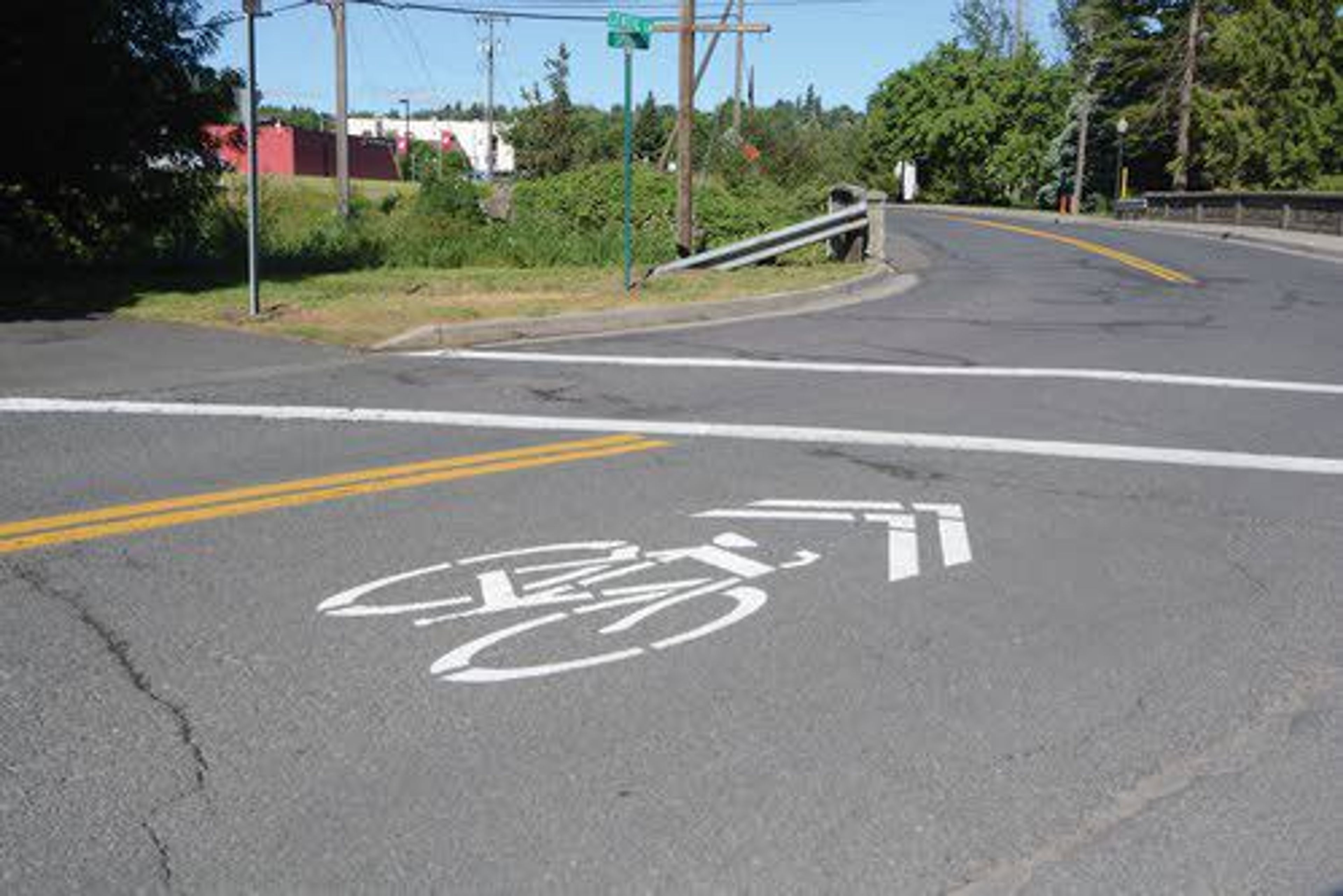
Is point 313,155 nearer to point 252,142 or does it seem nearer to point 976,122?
point 976,122

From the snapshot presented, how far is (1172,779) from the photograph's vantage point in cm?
353

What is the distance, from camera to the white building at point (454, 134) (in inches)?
5261

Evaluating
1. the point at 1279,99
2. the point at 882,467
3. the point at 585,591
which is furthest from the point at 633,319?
the point at 1279,99

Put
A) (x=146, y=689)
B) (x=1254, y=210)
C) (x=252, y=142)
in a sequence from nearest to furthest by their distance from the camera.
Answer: (x=146, y=689), (x=252, y=142), (x=1254, y=210)

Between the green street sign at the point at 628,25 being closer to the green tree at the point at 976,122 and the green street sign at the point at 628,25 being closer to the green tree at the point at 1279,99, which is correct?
the green tree at the point at 1279,99

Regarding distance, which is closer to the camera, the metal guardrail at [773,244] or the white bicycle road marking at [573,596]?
the white bicycle road marking at [573,596]

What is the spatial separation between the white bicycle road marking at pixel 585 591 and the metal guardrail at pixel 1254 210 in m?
30.6

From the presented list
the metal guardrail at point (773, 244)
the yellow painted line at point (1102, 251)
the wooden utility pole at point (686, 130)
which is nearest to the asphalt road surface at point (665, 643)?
the metal guardrail at point (773, 244)

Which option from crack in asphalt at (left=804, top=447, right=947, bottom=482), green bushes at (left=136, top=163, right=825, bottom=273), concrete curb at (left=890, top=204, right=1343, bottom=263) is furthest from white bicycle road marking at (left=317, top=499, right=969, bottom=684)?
concrete curb at (left=890, top=204, right=1343, bottom=263)

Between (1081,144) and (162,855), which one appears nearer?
(162,855)

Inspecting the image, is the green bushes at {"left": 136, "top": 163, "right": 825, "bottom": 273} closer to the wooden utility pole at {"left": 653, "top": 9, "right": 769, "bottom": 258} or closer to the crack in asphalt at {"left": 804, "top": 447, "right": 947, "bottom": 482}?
the wooden utility pole at {"left": 653, "top": 9, "right": 769, "bottom": 258}

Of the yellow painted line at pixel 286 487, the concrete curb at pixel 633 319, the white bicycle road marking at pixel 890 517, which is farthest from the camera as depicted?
the concrete curb at pixel 633 319

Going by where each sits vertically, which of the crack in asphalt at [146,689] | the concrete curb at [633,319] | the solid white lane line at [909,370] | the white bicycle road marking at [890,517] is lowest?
the crack in asphalt at [146,689]

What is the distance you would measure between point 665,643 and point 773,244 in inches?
656
